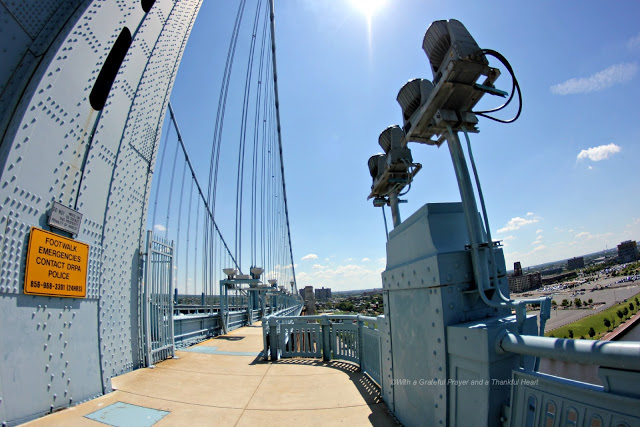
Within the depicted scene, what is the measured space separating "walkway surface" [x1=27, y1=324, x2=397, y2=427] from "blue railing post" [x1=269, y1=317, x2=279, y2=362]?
493 mm

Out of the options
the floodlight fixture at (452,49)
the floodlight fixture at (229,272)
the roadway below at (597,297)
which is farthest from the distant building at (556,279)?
the floodlight fixture at (452,49)

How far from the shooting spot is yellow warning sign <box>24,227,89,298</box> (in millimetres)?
3164

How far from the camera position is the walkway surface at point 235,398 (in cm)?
323

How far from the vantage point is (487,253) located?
2.31 metres

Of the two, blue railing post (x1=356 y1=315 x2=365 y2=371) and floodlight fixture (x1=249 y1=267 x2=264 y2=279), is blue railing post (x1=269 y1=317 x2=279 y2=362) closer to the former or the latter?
blue railing post (x1=356 y1=315 x2=365 y2=371)

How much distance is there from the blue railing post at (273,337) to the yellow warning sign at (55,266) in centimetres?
372

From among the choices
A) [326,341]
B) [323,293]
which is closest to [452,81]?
[326,341]

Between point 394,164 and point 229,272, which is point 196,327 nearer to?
point 229,272

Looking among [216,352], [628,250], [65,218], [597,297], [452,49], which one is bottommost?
[597,297]

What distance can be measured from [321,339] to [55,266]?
16.1 ft

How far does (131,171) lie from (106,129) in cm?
101

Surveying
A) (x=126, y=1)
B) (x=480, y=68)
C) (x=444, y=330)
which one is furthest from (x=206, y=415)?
(x=126, y=1)

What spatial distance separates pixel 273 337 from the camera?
262 inches

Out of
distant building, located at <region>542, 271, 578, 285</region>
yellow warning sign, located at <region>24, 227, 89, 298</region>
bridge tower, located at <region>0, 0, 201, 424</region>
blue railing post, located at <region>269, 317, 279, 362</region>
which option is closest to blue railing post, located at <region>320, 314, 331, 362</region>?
blue railing post, located at <region>269, 317, 279, 362</region>
